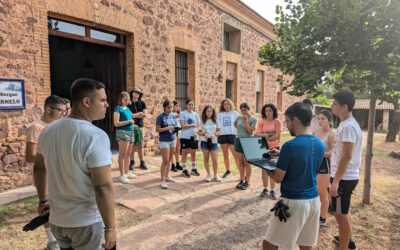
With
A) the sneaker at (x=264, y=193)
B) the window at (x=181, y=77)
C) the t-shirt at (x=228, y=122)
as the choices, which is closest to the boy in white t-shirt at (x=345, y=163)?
the sneaker at (x=264, y=193)

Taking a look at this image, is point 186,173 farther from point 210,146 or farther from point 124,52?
point 124,52

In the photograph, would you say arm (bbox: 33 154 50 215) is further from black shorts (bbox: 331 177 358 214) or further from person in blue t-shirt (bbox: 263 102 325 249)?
black shorts (bbox: 331 177 358 214)

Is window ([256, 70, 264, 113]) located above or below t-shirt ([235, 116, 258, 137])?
above

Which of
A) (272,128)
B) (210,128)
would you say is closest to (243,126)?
(272,128)

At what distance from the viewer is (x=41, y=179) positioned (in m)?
2.02

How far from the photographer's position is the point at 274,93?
1599 cm

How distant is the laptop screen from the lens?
9.11 feet

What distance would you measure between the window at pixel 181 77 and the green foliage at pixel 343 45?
477cm

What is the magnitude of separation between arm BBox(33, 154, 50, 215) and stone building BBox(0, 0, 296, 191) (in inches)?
128

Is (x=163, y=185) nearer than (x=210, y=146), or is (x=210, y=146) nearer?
(x=163, y=185)

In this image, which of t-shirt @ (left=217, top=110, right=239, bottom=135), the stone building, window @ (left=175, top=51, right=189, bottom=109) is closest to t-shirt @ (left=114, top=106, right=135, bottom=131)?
the stone building

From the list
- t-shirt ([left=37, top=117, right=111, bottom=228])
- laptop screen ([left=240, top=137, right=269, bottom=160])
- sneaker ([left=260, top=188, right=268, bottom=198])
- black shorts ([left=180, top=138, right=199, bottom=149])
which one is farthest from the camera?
black shorts ([left=180, top=138, right=199, bottom=149])

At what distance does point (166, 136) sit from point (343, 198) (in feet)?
10.5

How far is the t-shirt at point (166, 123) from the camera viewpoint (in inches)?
197
